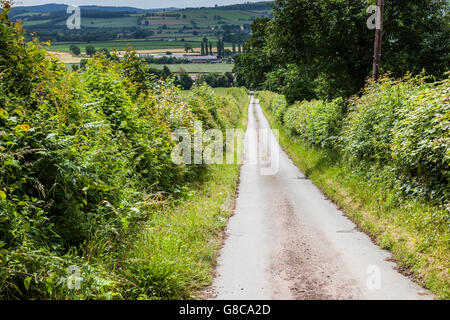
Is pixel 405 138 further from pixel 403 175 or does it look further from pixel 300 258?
pixel 300 258

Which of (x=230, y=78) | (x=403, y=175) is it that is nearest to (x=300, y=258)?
(x=403, y=175)

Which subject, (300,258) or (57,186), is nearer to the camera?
→ (57,186)

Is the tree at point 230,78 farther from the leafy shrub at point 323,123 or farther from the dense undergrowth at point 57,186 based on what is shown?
the dense undergrowth at point 57,186

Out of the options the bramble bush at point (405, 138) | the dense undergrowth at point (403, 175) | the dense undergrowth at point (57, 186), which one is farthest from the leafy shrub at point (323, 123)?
the dense undergrowth at point (57, 186)

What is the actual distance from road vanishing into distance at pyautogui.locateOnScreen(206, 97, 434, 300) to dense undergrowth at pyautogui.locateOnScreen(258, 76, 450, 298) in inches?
18.0

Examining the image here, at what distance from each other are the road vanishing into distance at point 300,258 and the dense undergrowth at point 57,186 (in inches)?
70.9

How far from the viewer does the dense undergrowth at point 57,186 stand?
4012mm

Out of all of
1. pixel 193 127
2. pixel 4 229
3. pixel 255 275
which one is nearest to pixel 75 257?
pixel 4 229

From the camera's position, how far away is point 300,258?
654cm

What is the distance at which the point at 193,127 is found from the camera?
534 inches

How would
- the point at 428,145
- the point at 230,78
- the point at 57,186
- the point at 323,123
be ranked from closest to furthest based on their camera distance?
the point at 57,186
the point at 428,145
the point at 323,123
the point at 230,78

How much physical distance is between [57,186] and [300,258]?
451 cm
